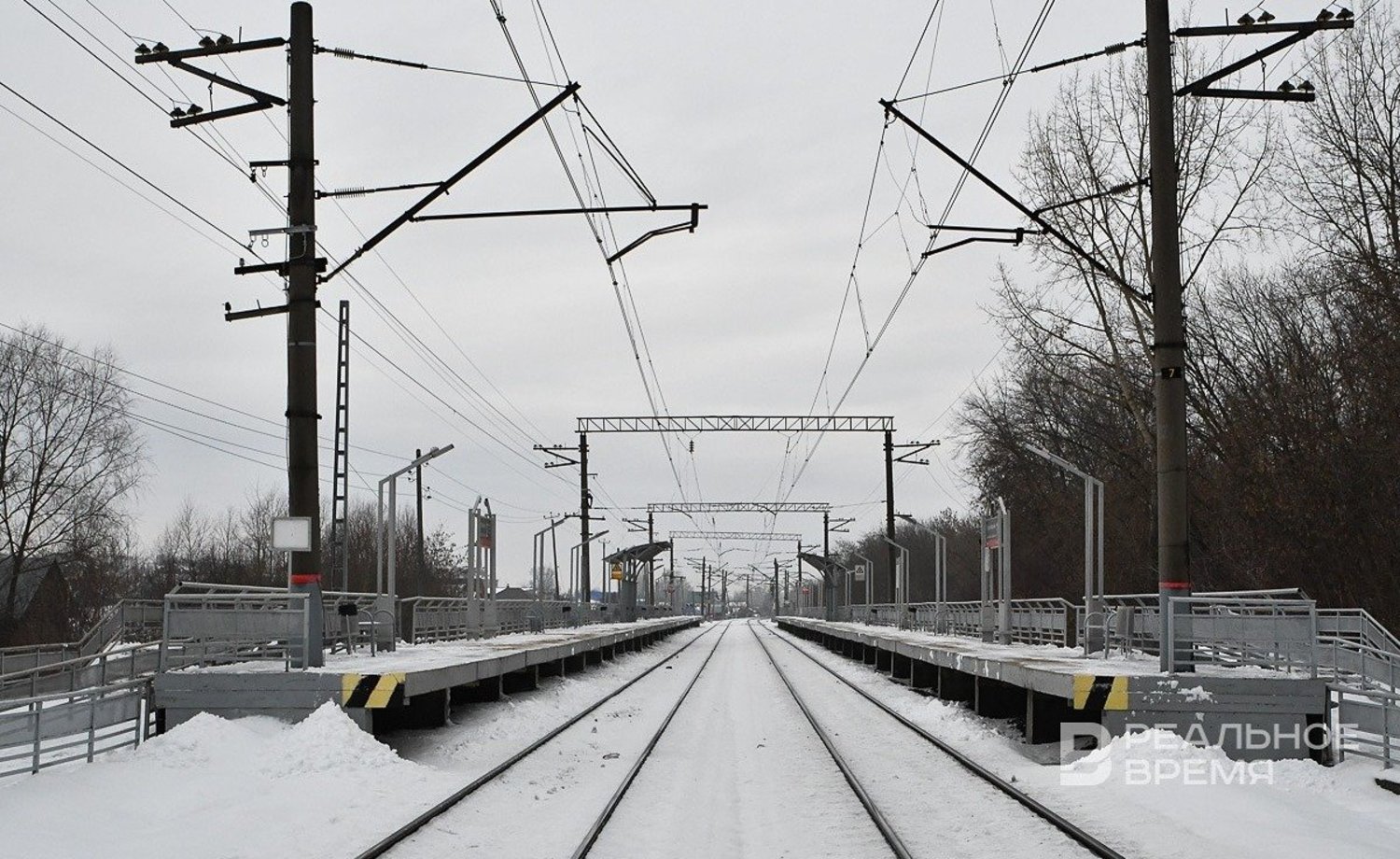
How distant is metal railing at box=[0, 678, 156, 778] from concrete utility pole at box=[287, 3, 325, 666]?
230cm

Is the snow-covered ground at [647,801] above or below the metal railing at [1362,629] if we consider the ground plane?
below

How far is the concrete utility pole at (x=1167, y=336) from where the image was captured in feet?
53.5

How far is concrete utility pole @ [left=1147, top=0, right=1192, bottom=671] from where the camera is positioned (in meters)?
16.3

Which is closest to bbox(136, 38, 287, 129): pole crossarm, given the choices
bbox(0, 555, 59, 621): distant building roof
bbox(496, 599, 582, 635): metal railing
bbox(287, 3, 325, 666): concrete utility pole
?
bbox(287, 3, 325, 666): concrete utility pole

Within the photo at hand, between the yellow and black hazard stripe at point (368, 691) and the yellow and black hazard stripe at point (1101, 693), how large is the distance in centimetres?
725

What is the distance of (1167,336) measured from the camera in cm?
1653

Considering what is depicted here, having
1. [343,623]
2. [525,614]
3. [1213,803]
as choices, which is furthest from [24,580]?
[1213,803]

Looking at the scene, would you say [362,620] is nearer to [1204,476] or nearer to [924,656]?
[924,656]

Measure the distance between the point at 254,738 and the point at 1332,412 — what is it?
26.4 m

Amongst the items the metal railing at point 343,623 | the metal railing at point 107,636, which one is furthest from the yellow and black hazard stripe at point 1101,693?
the metal railing at point 107,636

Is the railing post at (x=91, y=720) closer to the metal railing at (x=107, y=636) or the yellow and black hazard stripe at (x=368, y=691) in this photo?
the yellow and black hazard stripe at (x=368, y=691)

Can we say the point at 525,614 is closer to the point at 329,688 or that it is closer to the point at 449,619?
the point at 449,619

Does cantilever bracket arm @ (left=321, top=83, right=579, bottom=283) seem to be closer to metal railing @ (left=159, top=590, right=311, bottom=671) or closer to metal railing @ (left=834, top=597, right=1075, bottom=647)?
metal railing @ (left=159, top=590, right=311, bottom=671)

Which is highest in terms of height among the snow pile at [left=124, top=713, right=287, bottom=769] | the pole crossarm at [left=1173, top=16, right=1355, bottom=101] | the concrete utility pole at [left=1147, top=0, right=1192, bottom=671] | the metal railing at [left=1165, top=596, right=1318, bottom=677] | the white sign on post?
the pole crossarm at [left=1173, top=16, right=1355, bottom=101]
